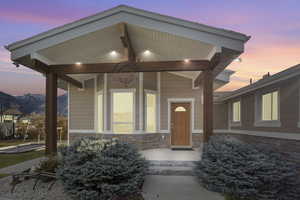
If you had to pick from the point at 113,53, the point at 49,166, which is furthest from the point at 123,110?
the point at 49,166

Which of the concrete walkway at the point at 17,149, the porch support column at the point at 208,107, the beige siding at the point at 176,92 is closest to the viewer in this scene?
the porch support column at the point at 208,107

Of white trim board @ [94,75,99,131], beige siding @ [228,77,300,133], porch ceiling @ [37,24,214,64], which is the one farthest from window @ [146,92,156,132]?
beige siding @ [228,77,300,133]

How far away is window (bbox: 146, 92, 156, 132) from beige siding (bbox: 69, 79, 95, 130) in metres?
2.66

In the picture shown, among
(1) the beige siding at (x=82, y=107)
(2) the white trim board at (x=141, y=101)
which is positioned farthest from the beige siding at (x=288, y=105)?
(1) the beige siding at (x=82, y=107)

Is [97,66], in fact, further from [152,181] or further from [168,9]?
[168,9]

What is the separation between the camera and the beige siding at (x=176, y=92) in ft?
27.4

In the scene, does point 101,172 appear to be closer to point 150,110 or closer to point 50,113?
point 50,113

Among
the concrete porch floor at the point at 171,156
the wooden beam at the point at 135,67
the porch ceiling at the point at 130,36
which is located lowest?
the concrete porch floor at the point at 171,156

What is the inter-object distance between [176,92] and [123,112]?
2.64 meters

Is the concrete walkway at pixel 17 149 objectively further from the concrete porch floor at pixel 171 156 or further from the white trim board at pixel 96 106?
the concrete porch floor at pixel 171 156

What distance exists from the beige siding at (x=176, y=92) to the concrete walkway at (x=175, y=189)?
3.75 m

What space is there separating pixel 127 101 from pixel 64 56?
2.89m

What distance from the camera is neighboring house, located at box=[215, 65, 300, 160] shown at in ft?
13.7

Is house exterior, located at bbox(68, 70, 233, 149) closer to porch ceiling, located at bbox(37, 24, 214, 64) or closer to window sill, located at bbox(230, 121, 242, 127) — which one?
porch ceiling, located at bbox(37, 24, 214, 64)
